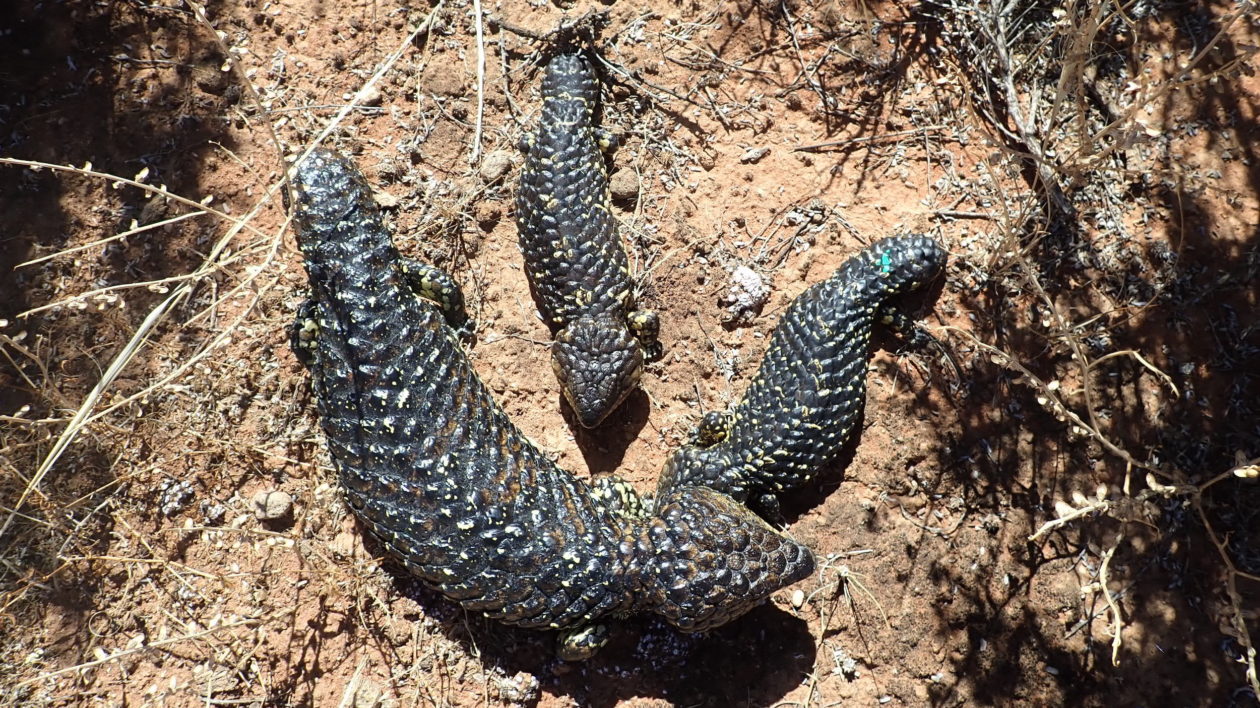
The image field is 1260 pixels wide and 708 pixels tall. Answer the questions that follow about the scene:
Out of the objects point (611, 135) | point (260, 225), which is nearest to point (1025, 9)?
point (611, 135)

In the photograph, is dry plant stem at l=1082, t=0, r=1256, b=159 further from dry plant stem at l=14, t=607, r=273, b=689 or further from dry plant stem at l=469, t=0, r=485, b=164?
dry plant stem at l=14, t=607, r=273, b=689

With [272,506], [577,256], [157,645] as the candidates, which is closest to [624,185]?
[577,256]

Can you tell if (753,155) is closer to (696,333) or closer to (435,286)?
(696,333)

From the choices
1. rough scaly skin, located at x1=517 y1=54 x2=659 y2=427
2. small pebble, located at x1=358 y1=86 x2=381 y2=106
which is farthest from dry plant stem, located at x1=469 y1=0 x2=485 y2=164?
small pebble, located at x1=358 y1=86 x2=381 y2=106

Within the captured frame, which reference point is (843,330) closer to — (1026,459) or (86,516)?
(1026,459)

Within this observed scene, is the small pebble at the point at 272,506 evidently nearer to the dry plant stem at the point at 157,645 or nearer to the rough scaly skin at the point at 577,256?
the dry plant stem at the point at 157,645

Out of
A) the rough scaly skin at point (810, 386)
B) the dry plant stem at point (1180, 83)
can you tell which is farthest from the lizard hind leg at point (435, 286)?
the dry plant stem at point (1180, 83)

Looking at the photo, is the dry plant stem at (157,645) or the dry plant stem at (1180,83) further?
the dry plant stem at (157,645)
